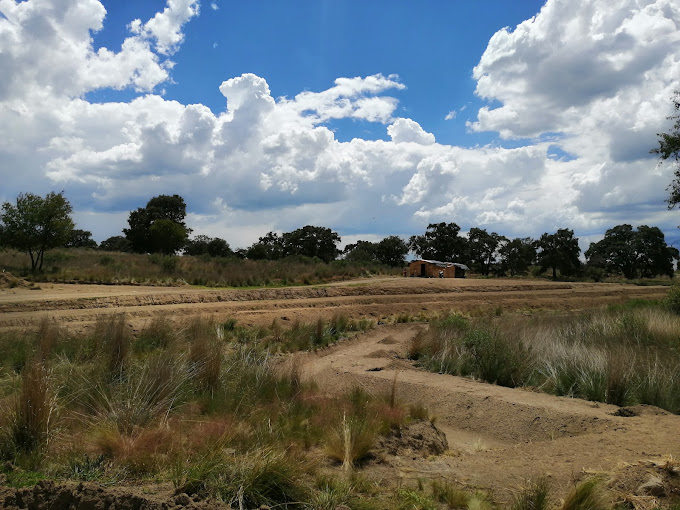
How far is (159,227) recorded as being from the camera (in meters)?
72.2

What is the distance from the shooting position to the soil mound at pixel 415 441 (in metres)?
7.38

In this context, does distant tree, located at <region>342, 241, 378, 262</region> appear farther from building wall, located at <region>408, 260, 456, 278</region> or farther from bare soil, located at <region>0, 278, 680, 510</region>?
bare soil, located at <region>0, 278, 680, 510</region>

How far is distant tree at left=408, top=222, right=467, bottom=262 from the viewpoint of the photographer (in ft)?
322

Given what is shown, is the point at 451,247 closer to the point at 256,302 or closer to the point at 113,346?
the point at 256,302

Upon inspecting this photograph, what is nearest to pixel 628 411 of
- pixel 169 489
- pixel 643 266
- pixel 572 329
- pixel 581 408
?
pixel 581 408

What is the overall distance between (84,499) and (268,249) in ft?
288

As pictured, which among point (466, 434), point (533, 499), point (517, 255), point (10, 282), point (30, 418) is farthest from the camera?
point (517, 255)

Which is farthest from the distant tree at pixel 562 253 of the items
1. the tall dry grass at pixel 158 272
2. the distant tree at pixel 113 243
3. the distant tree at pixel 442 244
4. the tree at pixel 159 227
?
the distant tree at pixel 113 243

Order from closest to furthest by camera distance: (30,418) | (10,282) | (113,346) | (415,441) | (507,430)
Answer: (30,418), (415,441), (507,430), (113,346), (10,282)

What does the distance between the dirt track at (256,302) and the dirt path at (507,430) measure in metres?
8.50

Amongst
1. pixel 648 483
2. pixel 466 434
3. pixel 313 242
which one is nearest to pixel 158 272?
pixel 466 434

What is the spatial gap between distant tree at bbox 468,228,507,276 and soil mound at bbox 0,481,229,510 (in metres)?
88.6

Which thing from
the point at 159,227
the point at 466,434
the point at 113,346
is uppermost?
the point at 159,227

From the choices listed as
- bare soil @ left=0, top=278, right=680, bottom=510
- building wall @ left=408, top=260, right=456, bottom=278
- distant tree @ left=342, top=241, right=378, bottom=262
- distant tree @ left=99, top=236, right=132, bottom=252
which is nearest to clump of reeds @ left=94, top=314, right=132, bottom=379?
bare soil @ left=0, top=278, right=680, bottom=510
